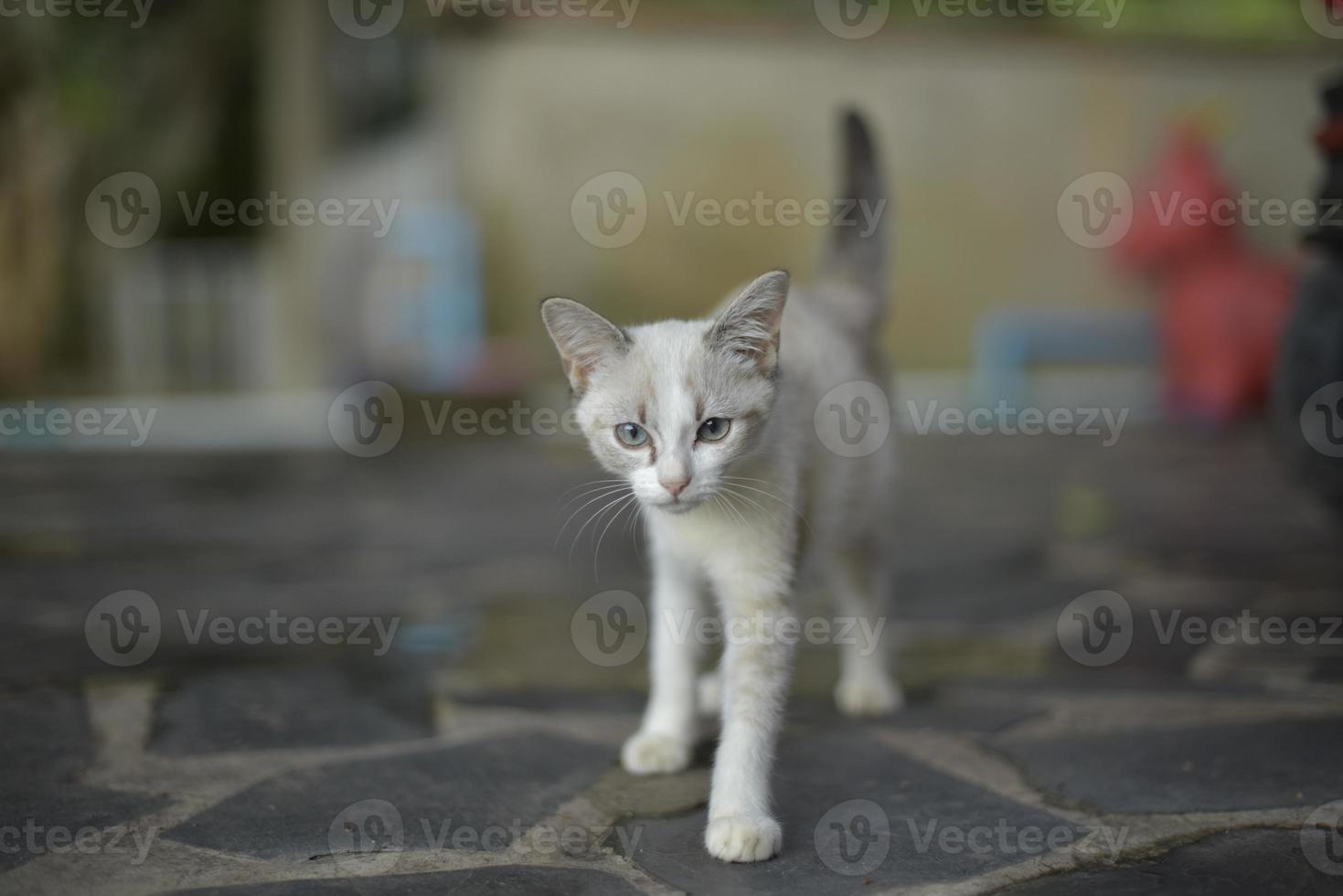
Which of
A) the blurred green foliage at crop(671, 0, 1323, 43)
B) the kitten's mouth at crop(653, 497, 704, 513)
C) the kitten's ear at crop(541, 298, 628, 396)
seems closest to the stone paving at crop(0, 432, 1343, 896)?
the kitten's mouth at crop(653, 497, 704, 513)

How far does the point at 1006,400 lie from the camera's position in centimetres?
833

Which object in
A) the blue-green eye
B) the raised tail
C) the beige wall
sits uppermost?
the beige wall

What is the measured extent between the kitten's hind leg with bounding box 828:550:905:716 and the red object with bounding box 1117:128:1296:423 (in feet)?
18.3

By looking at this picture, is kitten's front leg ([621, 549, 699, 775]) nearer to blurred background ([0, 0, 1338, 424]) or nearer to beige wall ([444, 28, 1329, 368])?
blurred background ([0, 0, 1338, 424])

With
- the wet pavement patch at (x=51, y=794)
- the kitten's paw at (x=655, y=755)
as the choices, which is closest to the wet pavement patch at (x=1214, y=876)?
the kitten's paw at (x=655, y=755)

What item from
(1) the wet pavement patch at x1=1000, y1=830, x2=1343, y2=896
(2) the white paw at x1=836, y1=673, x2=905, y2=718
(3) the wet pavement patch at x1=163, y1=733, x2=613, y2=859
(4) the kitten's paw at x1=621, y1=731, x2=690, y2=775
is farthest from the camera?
(2) the white paw at x1=836, y1=673, x2=905, y2=718

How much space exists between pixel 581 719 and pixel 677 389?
36.1 inches

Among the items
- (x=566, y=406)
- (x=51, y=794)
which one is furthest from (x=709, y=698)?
(x=566, y=406)

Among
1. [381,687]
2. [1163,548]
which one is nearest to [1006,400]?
[1163,548]

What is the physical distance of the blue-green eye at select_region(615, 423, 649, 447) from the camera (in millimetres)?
2238

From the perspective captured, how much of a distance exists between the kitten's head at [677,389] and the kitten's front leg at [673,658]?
34 centimetres

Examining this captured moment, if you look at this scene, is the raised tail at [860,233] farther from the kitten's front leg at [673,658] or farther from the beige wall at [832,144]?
the beige wall at [832,144]

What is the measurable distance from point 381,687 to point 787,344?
1.28 meters

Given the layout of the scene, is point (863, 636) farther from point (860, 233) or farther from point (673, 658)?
point (860, 233)
